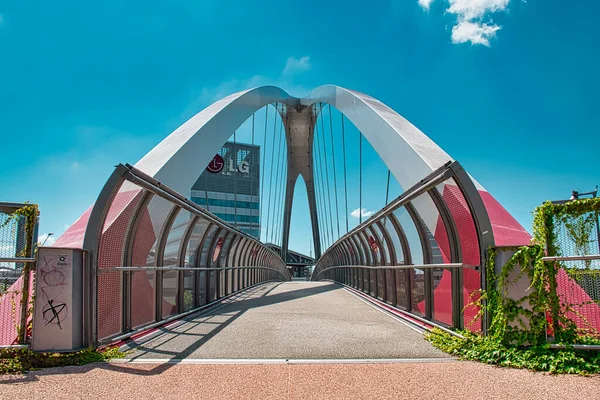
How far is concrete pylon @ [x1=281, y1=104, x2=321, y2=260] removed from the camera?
3271cm

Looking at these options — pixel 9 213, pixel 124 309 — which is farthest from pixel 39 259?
pixel 124 309

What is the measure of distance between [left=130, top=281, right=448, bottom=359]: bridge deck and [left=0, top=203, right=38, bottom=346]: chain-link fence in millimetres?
1009

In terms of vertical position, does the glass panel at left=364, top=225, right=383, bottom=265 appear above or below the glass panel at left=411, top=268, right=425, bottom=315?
above

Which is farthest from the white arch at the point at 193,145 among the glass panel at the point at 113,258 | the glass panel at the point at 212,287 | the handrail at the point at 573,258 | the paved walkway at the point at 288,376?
the handrail at the point at 573,258

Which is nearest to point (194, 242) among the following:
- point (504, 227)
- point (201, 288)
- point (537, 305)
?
point (201, 288)

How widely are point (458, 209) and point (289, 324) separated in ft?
8.97

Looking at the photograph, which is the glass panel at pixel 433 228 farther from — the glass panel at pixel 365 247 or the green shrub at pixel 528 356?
the glass panel at pixel 365 247

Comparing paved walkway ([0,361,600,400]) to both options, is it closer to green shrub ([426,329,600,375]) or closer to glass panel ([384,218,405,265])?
green shrub ([426,329,600,375])

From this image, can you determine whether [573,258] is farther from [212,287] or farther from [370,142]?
[370,142]

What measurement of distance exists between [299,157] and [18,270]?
34248 millimetres

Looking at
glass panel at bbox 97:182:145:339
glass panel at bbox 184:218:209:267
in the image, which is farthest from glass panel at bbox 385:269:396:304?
glass panel at bbox 97:182:145:339

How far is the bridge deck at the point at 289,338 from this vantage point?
4113mm

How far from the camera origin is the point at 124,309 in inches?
189

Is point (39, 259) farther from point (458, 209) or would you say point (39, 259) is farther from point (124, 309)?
point (458, 209)
